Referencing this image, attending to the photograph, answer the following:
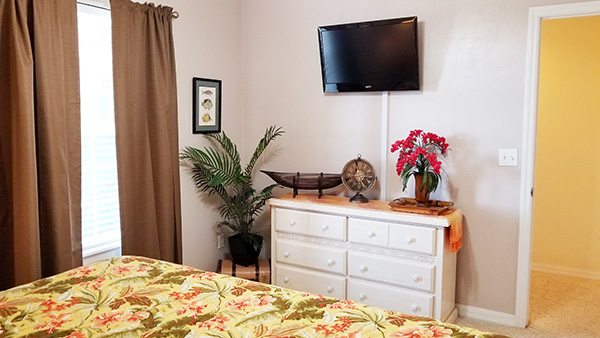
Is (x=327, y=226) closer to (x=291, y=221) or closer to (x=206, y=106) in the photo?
(x=291, y=221)

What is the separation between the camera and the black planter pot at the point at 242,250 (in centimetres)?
390

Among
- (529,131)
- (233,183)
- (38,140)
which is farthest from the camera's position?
(233,183)

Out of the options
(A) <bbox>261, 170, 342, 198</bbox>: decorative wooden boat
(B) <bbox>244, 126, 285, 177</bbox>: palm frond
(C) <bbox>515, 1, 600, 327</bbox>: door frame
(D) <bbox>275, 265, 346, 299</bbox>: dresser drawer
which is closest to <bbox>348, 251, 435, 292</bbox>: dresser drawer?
(D) <bbox>275, 265, 346, 299</bbox>: dresser drawer

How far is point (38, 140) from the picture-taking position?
→ 2.68 m

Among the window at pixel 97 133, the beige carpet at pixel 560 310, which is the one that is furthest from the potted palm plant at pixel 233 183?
the beige carpet at pixel 560 310

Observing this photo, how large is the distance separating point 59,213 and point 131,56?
1.09 m

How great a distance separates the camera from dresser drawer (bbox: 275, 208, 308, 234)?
360 cm

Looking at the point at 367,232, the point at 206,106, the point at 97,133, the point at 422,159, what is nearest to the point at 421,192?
the point at 422,159

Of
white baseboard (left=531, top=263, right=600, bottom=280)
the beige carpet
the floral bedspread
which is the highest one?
the floral bedspread

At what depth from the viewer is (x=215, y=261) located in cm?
418

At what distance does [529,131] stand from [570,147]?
58.1 inches

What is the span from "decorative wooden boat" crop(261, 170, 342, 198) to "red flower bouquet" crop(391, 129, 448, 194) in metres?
0.52

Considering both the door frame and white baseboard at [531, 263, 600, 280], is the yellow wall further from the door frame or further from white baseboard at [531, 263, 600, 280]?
the door frame

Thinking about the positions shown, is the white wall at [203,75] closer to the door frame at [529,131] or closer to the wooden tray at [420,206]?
the wooden tray at [420,206]
